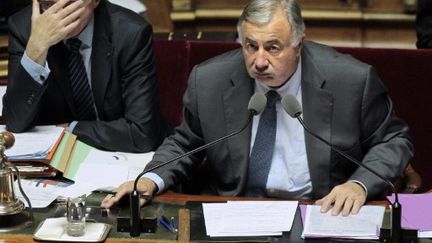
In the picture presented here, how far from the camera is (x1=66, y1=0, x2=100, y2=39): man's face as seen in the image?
3.03 metres

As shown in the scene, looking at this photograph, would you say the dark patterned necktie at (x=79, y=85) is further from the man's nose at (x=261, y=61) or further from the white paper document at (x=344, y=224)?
the white paper document at (x=344, y=224)

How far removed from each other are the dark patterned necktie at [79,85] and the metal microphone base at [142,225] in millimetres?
969

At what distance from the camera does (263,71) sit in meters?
2.60

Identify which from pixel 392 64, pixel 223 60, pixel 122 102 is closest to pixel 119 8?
pixel 122 102

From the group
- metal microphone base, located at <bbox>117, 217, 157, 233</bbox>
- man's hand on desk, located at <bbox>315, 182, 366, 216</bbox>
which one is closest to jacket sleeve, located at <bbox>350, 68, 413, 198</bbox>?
man's hand on desk, located at <bbox>315, 182, 366, 216</bbox>

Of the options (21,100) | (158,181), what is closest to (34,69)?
(21,100)

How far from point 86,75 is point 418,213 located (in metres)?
1.36

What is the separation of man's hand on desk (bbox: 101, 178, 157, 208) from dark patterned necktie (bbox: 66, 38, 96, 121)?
29.0 inches

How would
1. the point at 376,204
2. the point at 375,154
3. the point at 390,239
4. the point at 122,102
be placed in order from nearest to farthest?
the point at 390,239 → the point at 376,204 → the point at 375,154 → the point at 122,102

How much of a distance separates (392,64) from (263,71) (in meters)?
0.97

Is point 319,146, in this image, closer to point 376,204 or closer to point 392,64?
point 376,204

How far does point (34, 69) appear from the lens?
3020mm

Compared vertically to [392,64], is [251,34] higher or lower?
higher

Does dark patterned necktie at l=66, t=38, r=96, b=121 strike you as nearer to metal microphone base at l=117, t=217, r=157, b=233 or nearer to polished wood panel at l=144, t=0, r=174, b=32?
metal microphone base at l=117, t=217, r=157, b=233
